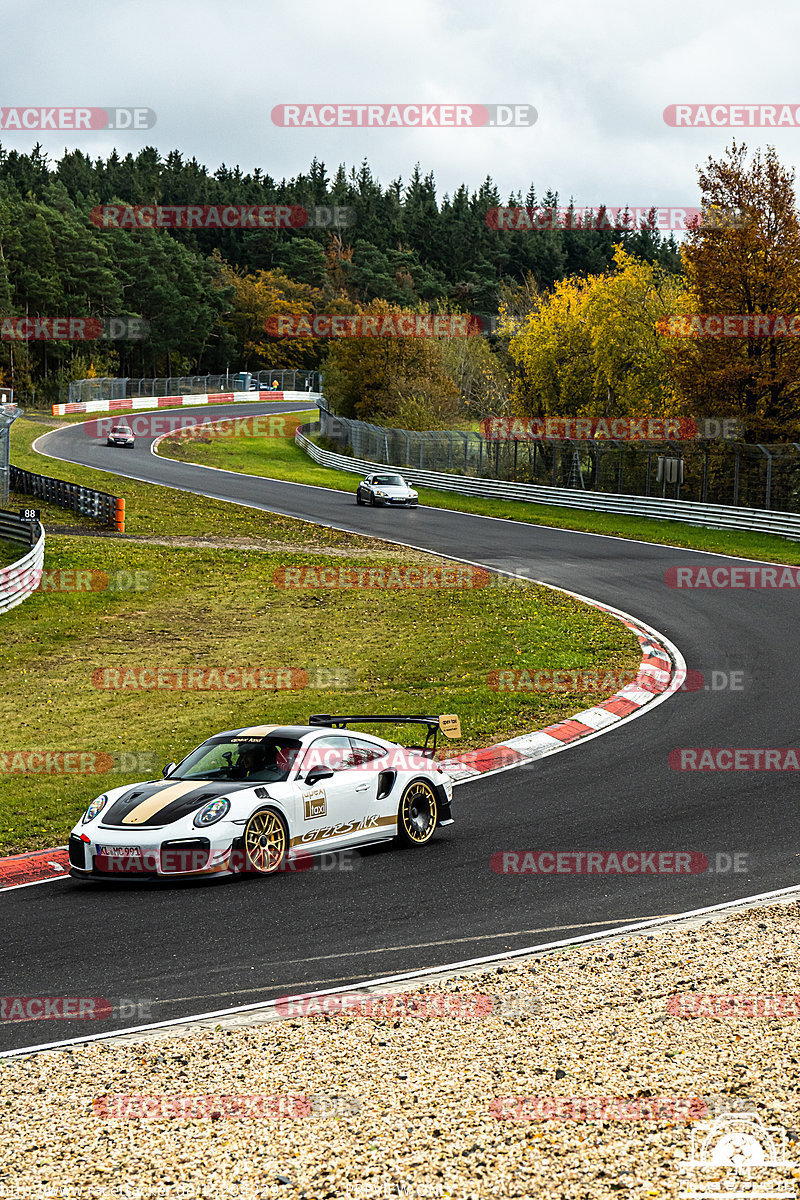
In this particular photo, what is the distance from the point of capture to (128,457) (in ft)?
201

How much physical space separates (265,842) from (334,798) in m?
0.91

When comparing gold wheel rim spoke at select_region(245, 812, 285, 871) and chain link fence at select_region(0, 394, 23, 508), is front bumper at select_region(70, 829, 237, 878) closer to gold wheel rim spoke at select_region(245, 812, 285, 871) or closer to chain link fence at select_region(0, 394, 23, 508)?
gold wheel rim spoke at select_region(245, 812, 285, 871)

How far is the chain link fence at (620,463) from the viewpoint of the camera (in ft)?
133

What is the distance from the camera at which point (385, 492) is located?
47562mm

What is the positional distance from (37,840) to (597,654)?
1211cm

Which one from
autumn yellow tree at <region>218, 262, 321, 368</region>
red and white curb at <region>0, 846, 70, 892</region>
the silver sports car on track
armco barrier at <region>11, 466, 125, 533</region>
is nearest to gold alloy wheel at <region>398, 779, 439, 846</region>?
red and white curb at <region>0, 846, 70, 892</region>

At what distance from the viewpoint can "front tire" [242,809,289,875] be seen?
35.1 ft

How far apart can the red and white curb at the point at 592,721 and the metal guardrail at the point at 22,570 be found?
14014 mm

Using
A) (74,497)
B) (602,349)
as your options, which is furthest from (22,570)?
(602,349)

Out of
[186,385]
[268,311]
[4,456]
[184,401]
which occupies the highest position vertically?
[268,311]

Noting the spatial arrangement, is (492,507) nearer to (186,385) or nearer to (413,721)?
(413,721)

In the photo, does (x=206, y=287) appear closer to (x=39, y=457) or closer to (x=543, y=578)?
(x=39, y=457)

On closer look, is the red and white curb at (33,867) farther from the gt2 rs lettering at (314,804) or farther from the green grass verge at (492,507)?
the green grass verge at (492,507)

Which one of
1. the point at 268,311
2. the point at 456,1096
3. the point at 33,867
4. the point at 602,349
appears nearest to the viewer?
the point at 456,1096
